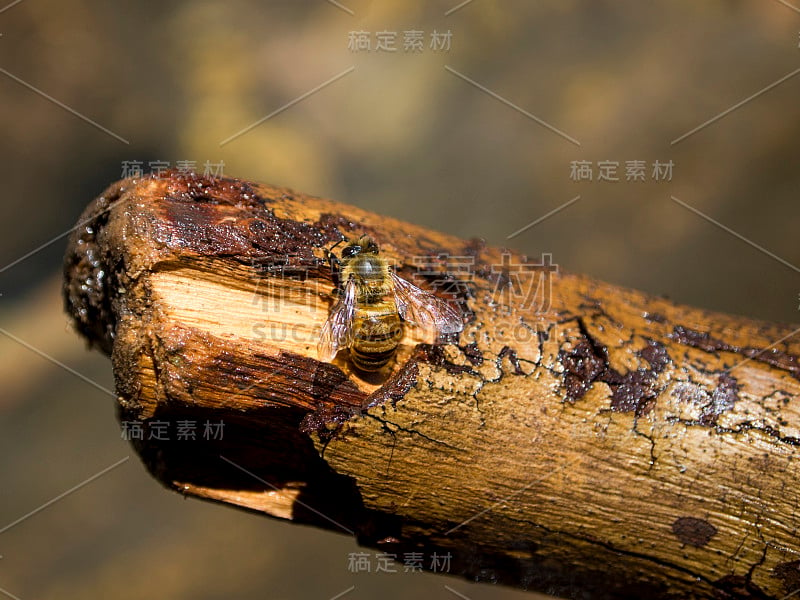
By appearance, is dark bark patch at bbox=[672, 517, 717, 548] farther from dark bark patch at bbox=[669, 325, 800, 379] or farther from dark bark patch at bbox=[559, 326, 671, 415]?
dark bark patch at bbox=[669, 325, 800, 379]

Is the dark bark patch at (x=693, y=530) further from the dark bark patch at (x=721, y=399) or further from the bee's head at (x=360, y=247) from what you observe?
the bee's head at (x=360, y=247)

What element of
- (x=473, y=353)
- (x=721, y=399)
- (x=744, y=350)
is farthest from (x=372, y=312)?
(x=744, y=350)

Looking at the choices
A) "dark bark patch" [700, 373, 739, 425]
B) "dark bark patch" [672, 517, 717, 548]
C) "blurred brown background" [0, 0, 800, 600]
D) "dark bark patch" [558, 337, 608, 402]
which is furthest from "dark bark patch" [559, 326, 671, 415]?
"blurred brown background" [0, 0, 800, 600]

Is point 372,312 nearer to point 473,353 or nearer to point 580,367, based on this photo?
point 473,353

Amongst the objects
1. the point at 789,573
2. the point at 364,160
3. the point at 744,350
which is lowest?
the point at 789,573

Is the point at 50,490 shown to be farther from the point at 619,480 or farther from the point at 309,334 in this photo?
the point at 619,480

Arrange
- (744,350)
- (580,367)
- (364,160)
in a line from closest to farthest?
(580,367), (744,350), (364,160)
